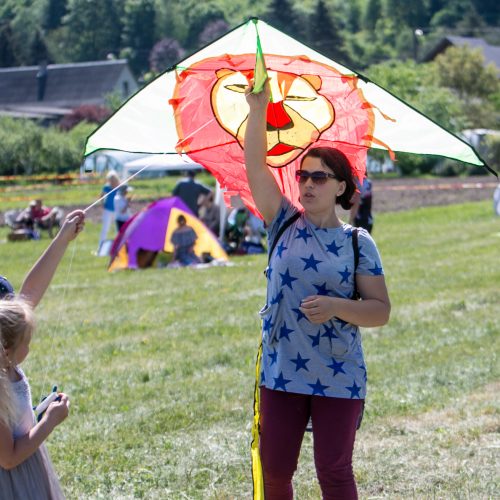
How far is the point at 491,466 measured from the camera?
5.84 metres

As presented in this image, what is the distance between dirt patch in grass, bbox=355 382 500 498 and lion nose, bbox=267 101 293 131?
6.54ft

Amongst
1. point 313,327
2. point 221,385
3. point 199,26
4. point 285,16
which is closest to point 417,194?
point 221,385

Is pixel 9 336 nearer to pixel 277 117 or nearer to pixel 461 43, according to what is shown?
pixel 277 117

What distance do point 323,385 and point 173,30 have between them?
483ft

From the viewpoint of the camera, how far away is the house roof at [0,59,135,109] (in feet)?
349

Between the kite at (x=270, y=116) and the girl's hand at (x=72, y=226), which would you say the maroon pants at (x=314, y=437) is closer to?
the kite at (x=270, y=116)

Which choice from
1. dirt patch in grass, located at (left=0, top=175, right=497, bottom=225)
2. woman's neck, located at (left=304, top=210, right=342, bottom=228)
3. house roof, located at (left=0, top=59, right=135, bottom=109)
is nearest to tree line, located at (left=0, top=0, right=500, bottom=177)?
house roof, located at (left=0, top=59, right=135, bottom=109)

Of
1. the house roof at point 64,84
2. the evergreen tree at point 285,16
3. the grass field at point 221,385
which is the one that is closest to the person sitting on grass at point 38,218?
the grass field at point 221,385

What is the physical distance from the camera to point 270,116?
15.8 feet

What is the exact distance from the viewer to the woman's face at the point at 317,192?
4223 millimetres

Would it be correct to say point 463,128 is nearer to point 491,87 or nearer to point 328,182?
point 491,87

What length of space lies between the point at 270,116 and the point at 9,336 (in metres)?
1.75

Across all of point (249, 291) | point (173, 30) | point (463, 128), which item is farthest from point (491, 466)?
point (173, 30)

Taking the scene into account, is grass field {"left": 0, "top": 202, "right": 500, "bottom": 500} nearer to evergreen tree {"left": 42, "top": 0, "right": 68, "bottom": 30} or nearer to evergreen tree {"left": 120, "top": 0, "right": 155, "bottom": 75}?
evergreen tree {"left": 120, "top": 0, "right": 155, "bottom": 75}
